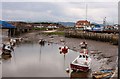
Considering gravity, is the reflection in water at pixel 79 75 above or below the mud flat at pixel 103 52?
below

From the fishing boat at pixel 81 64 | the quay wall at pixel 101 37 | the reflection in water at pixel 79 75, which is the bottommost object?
the reflection in water at pixel 79 75

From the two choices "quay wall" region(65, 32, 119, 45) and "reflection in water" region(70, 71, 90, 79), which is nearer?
"reflection in water" region(70, 71, 90, 79)

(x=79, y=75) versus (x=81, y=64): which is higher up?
(x=81, y=64)

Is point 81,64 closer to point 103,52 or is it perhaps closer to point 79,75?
point 79,75

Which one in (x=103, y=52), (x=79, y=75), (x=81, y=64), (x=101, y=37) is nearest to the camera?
(x=79, y=75)

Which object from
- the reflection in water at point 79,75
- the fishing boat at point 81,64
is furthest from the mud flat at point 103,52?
the reflection in water at point 79,75

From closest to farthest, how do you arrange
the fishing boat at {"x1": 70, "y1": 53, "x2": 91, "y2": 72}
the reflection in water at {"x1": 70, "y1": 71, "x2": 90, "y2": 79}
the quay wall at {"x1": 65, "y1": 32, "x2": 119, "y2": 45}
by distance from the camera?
the reflection in water at {"x1": 70, "y1": 71, "x2": 90, "y2": 79}
the fishing boat at {"x1": 70, "y1": 53, "x2": 91, "y2": 72}
the quay wall at {"x1": 65, "y1": 32, "x2": 119, "y2": 45}

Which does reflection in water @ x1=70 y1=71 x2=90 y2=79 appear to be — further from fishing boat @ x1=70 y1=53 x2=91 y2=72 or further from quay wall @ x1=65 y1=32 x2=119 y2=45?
quay wall @ x1=65 y1=32 x2=119 y2=45

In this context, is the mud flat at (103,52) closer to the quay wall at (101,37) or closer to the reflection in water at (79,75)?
the quay wall at (101,37)

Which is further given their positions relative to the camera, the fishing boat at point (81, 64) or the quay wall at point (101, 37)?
the quay wall at point (101, 37)

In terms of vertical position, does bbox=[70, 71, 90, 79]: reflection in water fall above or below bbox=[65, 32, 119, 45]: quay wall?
below

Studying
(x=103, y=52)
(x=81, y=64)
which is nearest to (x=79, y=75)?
(x=81, y=64)

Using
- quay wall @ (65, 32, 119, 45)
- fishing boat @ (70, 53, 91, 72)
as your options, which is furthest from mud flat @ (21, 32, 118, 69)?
fishing boat @ (70, 53, 91, 72)

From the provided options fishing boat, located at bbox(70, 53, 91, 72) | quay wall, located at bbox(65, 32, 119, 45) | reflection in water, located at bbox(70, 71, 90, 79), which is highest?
quay wall, located at bbox(65, 32, 119, 45)
